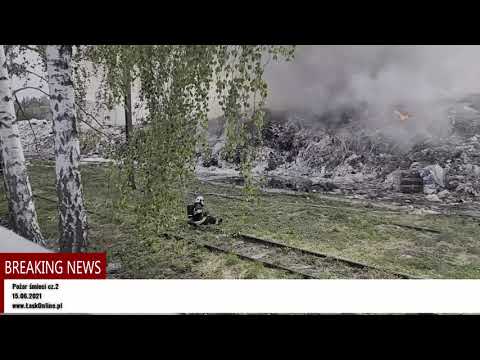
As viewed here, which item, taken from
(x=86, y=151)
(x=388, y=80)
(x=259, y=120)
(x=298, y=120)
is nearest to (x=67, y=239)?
(x=86, y=151)

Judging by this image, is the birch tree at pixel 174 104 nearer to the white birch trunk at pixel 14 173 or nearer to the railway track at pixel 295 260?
the railway track at pixel 295 260

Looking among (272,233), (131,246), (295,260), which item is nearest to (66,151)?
(131,246)

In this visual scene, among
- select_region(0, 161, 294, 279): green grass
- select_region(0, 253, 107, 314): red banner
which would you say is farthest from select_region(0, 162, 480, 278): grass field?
select_region(0, 253, 107, 314): red banner

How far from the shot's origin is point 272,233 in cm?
365

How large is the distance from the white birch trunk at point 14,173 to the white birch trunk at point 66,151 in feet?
0.78

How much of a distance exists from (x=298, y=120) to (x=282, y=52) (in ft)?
1.68

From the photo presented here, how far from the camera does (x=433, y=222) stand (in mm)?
3562

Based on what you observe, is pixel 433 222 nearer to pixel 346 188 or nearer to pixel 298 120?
pixel 346 188

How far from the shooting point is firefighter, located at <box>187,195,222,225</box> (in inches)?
145

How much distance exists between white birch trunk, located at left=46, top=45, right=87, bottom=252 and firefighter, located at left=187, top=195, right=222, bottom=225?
2.66 ft

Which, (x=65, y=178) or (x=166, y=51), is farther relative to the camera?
(x=65, y=178)

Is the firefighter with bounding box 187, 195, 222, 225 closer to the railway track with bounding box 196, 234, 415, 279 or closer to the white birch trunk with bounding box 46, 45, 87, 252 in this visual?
the railway track with bounding box 196, 234, 415, 279

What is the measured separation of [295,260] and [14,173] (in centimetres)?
227

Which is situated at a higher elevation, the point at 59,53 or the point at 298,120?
the point at 59,53
